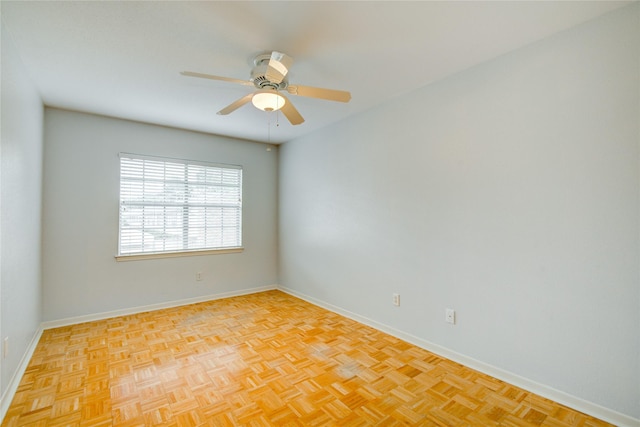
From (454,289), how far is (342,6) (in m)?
2.17

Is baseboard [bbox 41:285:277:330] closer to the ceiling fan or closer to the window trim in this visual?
the window trim

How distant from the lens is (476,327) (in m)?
2.30

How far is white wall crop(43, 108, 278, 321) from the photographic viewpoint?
10.4 feet

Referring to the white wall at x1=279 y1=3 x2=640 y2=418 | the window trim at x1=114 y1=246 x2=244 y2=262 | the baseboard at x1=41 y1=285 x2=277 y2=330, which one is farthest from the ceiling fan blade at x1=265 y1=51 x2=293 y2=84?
the baseboard at x1=41 y1=285 x2=277 y2=330

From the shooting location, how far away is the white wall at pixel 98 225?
3.18 metres

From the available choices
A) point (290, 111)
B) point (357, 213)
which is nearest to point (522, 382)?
point (357, 213)

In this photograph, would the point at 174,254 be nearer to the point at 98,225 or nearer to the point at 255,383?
the point at 98,225

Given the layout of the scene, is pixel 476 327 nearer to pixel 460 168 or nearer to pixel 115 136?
pixel 460 168

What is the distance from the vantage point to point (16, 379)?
2.05 meters

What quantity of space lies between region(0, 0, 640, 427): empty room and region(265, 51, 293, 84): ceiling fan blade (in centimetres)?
3

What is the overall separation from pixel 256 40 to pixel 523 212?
214 centimetres

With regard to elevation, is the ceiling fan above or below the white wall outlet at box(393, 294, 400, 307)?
above

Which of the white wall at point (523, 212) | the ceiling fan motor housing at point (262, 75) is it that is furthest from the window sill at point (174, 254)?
the ceiling fan motor housing at point (262, 75)

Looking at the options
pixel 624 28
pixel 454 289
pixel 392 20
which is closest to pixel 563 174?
pixel 624 28
